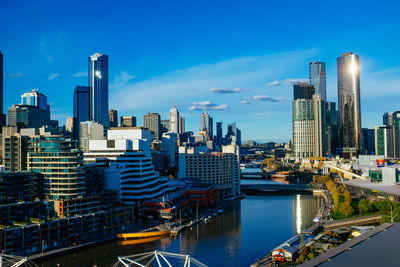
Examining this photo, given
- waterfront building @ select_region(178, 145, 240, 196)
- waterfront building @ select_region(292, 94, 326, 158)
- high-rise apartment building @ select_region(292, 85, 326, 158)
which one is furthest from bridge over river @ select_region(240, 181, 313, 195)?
waterfront building @ select_region(292, 94, 326, 158)

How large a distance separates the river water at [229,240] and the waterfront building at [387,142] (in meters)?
104

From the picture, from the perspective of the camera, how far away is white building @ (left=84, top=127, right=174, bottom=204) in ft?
172

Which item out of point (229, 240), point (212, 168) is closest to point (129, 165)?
point (229, 240)

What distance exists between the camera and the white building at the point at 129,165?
52.5m

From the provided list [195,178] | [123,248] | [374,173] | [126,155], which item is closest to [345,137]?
[374,173]

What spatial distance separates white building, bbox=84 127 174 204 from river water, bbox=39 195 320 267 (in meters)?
9.28

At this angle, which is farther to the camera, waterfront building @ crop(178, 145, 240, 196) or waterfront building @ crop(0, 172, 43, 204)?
waterfront building @ crop(178, 145, 240, 196)

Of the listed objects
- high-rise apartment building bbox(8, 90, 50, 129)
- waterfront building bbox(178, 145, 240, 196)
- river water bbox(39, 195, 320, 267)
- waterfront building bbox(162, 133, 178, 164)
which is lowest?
river water bbox(39, 195, 320, 267)

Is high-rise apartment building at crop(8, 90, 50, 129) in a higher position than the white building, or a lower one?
higher

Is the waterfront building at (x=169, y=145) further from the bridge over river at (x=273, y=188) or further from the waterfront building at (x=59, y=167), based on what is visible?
the waterfront building at (x=59, y=167)

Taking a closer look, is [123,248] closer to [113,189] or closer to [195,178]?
[113,189]

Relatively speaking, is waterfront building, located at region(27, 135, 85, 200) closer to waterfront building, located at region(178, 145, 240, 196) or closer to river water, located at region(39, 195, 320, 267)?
river water, located at region(39, 195, 320, 267)

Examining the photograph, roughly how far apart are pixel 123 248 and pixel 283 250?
15.6 m

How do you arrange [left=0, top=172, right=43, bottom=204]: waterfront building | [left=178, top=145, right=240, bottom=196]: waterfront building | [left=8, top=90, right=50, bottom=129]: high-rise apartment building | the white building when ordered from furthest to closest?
[left=8, top=90, right=50, bottom=129]: high-rise apartment building < [left=178, top=145, right=240, bottom=196]: waterfront building < the white building < [left=0, top=172, right=43, bottom=204]: waterfront building
